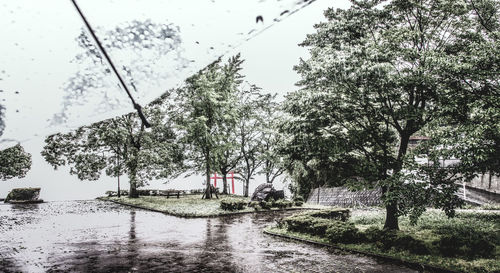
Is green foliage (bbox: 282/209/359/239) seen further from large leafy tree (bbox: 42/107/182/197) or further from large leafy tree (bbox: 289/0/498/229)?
large leafy tree (bbox: 42/107/182/197)

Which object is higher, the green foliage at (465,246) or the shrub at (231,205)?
the green foliage at (465,246)

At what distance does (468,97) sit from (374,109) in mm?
3215

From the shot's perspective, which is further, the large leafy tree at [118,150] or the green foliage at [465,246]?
the large leafy tree at [118,150]

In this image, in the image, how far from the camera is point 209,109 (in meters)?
30.1

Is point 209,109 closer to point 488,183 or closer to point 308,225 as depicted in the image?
point 308,225

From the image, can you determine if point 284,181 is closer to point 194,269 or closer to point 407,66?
point 407,66

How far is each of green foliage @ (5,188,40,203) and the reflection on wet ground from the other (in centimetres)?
2324

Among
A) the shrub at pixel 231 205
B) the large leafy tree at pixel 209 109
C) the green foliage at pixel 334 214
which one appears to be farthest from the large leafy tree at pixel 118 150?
the green foliage at pixel 334 214

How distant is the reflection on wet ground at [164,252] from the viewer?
752cm

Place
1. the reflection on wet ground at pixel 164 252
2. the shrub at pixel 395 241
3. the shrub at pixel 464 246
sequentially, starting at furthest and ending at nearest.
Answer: the shrub at pixel 395 241
the shrub at pixel 464 246
the reflection on wet ground at pixel 164 252

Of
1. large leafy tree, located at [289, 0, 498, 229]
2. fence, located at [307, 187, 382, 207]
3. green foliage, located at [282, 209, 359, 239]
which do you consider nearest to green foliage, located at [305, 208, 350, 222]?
green foliage, located at [282, 209, 359, 239]

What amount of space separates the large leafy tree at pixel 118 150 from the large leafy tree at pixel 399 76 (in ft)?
67.1

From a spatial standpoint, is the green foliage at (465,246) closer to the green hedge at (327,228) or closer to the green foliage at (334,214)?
the green hedge at (327,228)

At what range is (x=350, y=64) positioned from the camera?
939 centimetres
